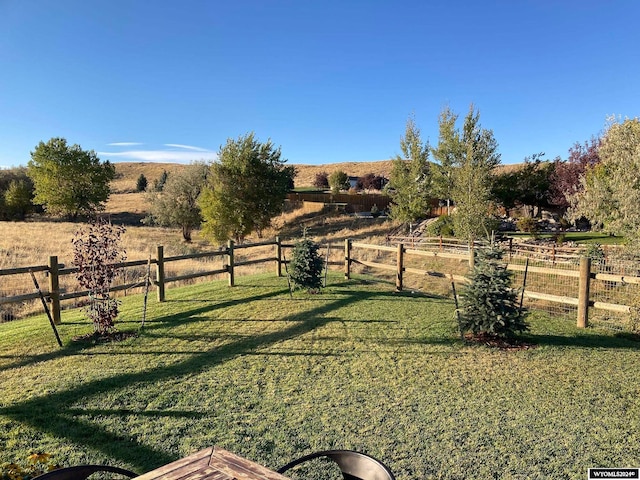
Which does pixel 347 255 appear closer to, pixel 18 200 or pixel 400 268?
pixel 400 268

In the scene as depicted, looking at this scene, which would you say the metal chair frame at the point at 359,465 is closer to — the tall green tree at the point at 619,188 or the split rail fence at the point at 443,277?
the split rail fence at the point at 443,277

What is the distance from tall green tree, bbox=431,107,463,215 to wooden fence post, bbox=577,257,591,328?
1992cm

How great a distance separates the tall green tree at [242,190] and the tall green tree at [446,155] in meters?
11.5

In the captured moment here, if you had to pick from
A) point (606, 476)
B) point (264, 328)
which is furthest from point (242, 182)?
point (606, 476)

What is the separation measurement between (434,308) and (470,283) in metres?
2.21

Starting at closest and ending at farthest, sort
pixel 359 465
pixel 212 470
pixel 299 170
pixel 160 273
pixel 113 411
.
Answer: pixel 212 470, pixel 359 465, pixel 113 411, pixel 160 273, pixel 299 170

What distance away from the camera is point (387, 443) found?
3.88 m

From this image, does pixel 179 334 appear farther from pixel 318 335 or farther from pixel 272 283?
pixel 272 283

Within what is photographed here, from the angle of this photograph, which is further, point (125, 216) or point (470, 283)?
point (125, 216)

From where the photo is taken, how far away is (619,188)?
49.0ft

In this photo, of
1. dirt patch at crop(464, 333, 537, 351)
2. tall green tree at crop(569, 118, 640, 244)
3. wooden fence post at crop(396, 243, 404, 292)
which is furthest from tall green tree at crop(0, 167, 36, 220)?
tall green tree at crop(569, 118, 640, 244)

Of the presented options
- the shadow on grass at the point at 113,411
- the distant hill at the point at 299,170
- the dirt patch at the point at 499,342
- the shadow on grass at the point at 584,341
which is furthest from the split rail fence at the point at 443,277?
the distant hill at the point at 299,170

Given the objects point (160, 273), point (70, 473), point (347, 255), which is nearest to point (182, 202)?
point (347, 255)

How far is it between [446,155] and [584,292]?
72.9 feet
